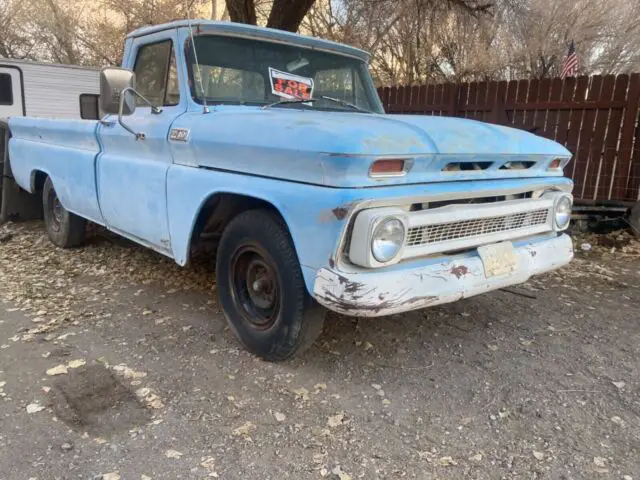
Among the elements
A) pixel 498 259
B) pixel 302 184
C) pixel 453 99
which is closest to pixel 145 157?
pixel 302 184

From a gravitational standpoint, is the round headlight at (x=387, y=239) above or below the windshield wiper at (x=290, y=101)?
below

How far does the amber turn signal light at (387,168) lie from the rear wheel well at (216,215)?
30.7 inches

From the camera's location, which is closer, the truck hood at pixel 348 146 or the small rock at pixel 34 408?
the truck hood at pixel 348 146

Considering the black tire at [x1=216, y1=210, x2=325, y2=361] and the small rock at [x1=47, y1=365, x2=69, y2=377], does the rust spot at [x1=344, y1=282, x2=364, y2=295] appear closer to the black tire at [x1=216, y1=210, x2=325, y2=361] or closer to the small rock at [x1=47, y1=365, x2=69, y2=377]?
the black tire at [x1=216, y1=210, x2=325, y2=361]

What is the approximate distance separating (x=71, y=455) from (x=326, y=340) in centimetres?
163

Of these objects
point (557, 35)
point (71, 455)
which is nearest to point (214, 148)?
point (71, 455)

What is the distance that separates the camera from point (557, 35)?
58.0ft

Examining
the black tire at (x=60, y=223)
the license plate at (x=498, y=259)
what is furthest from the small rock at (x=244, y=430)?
the black tire at (x=60, y=223)

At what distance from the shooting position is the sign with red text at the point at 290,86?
150 inches

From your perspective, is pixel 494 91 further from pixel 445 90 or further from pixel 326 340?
pixel 326 340

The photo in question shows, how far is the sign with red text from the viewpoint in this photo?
3801mm

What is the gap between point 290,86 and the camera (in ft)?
12.7

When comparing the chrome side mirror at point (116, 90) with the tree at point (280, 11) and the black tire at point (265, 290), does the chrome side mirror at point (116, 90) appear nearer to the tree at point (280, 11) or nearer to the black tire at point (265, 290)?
the black tire at point (265, 290)

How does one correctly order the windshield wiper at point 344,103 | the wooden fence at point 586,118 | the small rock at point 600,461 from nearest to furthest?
the small rock at point 600,461 → the windshield wiper at point 344,103 → the wooden fence at point 586,118
